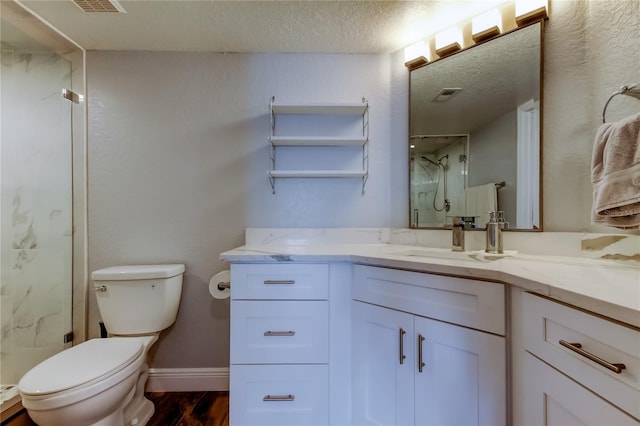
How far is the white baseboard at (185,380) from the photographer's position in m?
1.63

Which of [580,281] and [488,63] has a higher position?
[488,63]

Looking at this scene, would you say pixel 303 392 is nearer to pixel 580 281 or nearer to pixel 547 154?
pixel 580 281

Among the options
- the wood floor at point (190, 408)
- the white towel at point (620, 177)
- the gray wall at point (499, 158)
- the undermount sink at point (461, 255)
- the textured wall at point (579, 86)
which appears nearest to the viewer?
the white towel at point (620, 177)

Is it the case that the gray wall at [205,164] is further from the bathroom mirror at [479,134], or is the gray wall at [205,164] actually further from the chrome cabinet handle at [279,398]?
the chrome cabinet handle at [279,398]

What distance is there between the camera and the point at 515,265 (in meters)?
0.94

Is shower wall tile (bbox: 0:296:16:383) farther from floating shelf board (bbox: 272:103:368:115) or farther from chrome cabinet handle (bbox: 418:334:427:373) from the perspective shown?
chrome cabinet handle (bbox: 418:334:427:373)

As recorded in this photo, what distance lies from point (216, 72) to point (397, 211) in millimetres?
1469

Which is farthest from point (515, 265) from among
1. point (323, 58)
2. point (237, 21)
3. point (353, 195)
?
point (237, 21)

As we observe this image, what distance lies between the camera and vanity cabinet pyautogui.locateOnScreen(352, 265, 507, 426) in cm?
87

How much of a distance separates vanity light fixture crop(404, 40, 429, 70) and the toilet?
6.13 ft

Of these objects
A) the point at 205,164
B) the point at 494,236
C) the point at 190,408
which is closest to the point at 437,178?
the point at 494,236

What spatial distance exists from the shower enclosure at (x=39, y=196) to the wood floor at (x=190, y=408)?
0.70 m

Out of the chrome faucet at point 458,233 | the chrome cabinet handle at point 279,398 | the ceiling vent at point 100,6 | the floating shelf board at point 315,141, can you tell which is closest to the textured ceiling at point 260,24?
the ceiling vent at point 100,6

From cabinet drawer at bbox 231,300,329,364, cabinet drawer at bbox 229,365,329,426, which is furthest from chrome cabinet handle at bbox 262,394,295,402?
cabinet drawer at bbox 231,300,329,364
